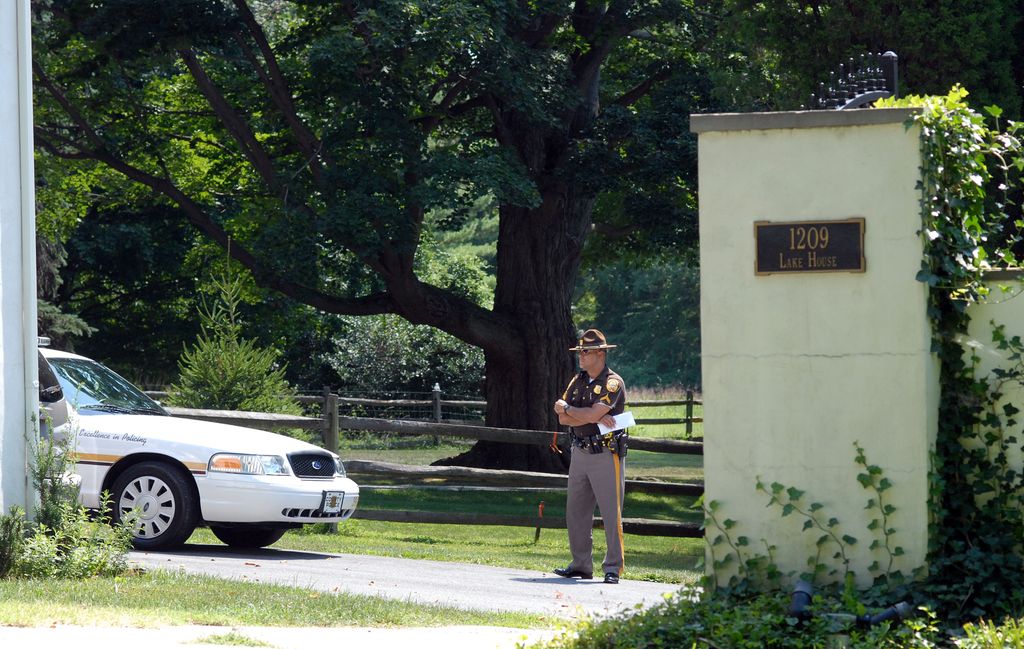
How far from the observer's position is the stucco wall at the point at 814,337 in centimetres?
701

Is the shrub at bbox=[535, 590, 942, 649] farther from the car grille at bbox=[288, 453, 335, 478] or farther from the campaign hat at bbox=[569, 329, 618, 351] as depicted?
the car grille at bbox=[288, 453, 335, 478]

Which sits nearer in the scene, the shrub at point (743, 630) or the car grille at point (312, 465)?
the shrub at point (743, 630)

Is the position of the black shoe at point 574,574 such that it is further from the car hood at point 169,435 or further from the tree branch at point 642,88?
the tree branch at point 642,88

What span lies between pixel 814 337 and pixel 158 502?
657 cm

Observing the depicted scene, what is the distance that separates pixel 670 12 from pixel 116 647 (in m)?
17.1

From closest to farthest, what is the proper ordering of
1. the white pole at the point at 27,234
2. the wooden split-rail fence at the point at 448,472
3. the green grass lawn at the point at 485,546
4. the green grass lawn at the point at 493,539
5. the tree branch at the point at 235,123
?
the white pole at the point at 27,234
the green grass lawn at the point at 485,546
the green grass lawn at the point at 493,539
the wooden split-rail fence at the point at 448,472
the tree branch at the point at 235,123

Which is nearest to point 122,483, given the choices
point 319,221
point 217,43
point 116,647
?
point 116,647

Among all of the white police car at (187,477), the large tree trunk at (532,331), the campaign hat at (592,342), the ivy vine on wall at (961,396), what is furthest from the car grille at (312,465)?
the large tree trunk at (532,331)

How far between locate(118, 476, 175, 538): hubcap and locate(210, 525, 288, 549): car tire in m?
0.95

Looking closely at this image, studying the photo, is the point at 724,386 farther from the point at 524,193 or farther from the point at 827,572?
the point at 524,193

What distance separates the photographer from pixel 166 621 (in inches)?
307

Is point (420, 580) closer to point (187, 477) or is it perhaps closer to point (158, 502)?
point (187, 477)

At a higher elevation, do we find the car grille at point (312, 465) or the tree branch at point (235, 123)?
the tree branch at point (235, 123)

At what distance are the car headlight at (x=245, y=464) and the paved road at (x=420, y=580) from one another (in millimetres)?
740
